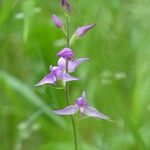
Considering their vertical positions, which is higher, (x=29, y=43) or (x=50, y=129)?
(x=29, y=43)

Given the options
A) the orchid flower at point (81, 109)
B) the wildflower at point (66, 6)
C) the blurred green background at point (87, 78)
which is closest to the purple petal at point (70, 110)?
the orchid flower at point (81, 109)

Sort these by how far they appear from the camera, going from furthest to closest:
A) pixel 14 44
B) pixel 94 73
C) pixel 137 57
Answer: pixel 14 44
pixel 94 73
pixel 137 57

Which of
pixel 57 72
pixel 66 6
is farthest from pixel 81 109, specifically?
pixel 66 6

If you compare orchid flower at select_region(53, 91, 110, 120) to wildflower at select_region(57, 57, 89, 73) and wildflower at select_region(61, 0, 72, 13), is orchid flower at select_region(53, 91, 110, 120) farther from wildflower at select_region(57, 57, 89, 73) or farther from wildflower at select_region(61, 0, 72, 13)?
wildflower at select_region(61, 0, 72, 13)

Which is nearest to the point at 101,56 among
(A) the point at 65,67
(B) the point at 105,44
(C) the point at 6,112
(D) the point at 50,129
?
(B) the point at 105,44

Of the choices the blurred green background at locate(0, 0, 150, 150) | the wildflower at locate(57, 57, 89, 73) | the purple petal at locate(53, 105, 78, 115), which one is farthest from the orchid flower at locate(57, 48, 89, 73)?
the blurred green background at locate(0, 0, 150, 150)

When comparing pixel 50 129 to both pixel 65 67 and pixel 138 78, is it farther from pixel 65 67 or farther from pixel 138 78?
pixel 65 67

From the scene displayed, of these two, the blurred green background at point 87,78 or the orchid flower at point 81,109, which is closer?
the orchid flower at point 81,109

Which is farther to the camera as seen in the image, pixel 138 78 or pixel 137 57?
pixel 137 57

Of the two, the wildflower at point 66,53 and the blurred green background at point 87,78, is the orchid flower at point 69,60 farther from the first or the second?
the blurred green background at point 87,78
